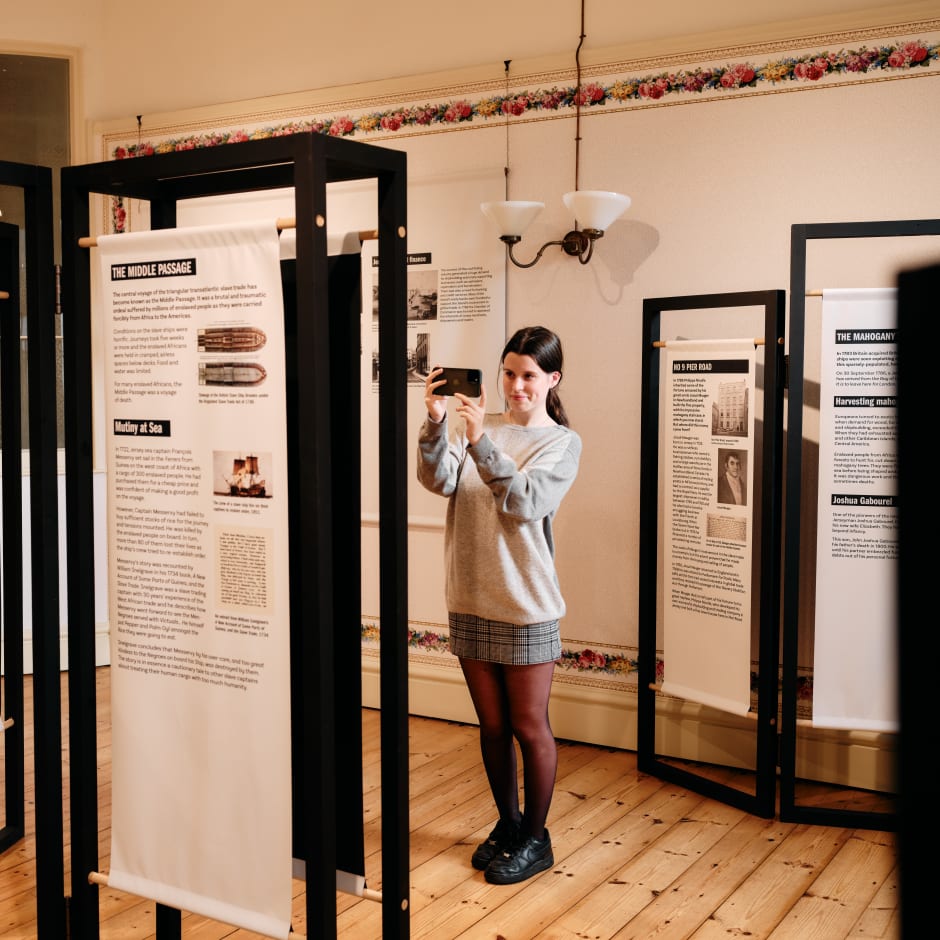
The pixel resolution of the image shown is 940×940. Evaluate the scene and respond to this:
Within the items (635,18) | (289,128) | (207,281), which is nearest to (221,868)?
(207,281)

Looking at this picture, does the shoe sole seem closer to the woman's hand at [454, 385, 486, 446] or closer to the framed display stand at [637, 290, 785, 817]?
the framed display stand at [637, 290, 785, 817]

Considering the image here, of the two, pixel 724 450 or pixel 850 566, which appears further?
pixel 724 450

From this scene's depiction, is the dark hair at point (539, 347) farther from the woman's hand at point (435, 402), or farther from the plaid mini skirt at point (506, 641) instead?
the plaid mini skirt at point (506, 641)

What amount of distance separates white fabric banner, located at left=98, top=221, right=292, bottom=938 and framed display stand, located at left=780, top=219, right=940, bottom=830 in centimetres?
205

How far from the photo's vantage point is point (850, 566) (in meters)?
3.51

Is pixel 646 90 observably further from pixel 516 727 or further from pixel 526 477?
pixel 516 727

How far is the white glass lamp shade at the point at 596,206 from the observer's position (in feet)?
13.5

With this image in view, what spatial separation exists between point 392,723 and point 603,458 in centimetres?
246

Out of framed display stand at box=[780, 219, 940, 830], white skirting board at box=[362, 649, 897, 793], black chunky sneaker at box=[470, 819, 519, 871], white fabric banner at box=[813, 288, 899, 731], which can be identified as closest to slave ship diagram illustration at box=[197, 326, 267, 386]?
black chunky sneaker at box=[470, 819, 519, 871]

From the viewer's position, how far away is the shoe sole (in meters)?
3.12

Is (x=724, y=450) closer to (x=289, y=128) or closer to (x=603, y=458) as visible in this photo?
(x=603, y=458)

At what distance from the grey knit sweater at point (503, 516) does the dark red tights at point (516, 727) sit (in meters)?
0.19

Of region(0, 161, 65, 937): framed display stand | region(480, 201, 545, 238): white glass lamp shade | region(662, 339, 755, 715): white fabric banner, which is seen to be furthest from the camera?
region(480, 201, 545, 238): white glass lamp shade

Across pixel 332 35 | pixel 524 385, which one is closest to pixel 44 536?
pixel 524 385
